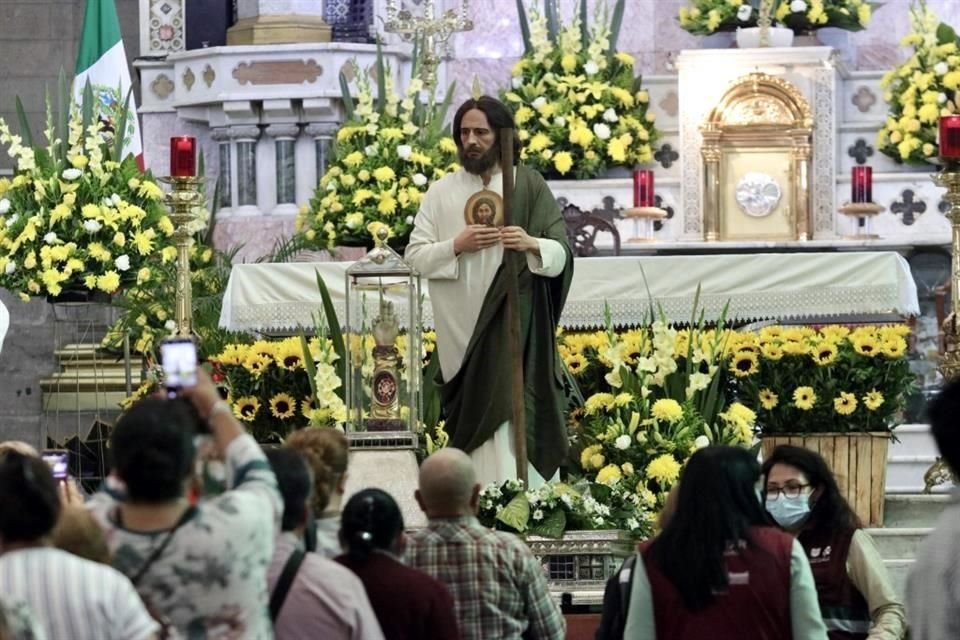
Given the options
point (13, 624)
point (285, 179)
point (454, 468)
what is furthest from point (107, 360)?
point (13, 624)

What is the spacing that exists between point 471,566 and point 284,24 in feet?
30.6

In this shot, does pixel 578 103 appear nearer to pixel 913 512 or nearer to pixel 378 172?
pixel 378 172

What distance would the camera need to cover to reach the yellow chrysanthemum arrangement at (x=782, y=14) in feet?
48.5

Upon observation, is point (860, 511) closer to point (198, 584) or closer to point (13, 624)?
point (198, 584)

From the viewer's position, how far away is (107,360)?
14.6m

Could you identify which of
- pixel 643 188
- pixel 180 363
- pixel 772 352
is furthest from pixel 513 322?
pixel 643 188

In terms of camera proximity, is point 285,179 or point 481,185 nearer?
point 481,185

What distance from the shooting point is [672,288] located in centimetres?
1132

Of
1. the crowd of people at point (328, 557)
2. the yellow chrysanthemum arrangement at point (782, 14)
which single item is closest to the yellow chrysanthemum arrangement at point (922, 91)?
the yellow chrysanthemum arrangement at point (782, 14)

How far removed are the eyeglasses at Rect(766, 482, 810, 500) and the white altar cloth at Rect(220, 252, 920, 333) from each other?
3952 millimetres

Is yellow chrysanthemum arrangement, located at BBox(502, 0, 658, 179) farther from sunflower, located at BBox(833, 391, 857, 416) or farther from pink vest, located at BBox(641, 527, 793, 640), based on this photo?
pink vest, located at BBox(641, 527, 793, 640)

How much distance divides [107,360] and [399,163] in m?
2.87

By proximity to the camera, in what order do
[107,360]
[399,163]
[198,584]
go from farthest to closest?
1. [107,360]
2. [399,163]
3. [198,584]

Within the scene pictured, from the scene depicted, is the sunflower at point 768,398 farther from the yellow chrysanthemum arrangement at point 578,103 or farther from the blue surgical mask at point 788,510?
the yellow chrysanthemum arrangement at point 578,103
